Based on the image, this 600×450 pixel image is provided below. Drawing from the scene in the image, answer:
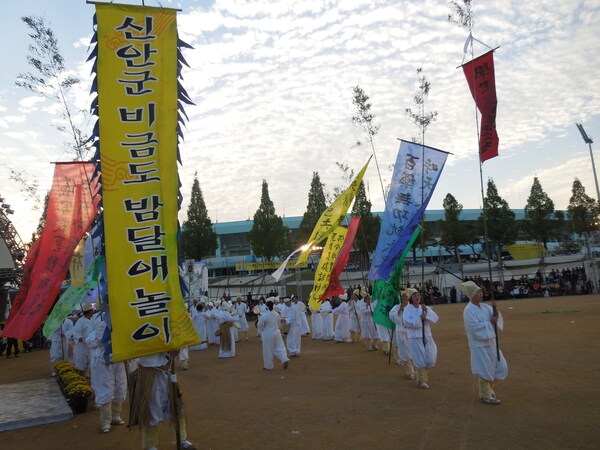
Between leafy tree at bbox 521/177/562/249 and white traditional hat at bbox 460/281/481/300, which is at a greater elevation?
leafy tree at bbox 521/177/562/249

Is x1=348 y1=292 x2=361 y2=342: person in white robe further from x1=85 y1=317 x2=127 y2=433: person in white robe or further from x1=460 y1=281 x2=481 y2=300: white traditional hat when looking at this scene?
x1=85 y1=317 x2=127 y2=433: person in white robe

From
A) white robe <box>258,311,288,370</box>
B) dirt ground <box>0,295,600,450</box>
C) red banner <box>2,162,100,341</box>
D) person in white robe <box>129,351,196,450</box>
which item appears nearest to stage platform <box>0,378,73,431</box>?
dirt ground <box>0,295,600,450</box>

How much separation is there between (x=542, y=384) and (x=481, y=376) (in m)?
1.75

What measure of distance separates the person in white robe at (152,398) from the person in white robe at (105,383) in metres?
1.63

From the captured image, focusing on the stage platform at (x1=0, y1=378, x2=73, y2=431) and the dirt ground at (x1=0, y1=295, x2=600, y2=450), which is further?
the stage platform at (x1=0, y1=378, x2=73, y2=431)

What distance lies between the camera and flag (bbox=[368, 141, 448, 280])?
380 inches

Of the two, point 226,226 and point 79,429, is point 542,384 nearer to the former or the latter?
point 79,429

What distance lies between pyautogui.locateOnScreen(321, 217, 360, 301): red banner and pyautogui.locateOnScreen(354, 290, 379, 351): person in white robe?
1.11m

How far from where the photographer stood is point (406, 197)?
10.2m

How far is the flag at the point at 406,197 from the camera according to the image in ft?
31.7

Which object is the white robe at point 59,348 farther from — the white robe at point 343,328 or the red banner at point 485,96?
the red banner at point 485,96

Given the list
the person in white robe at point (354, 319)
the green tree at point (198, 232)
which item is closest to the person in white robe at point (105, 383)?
the person in white robe at point (354, 319)

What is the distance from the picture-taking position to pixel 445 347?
42.7 ft

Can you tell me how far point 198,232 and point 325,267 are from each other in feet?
106
